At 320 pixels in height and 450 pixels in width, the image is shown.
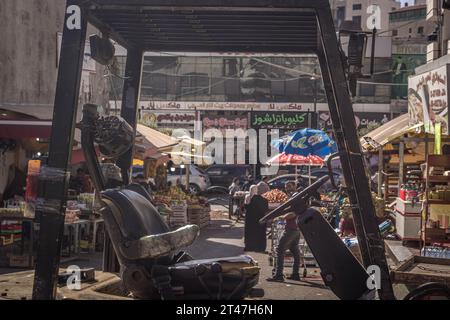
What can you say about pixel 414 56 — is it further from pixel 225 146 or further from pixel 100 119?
pixel 100 119

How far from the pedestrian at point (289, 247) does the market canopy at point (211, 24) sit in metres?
4.93

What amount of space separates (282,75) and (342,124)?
2043 inches

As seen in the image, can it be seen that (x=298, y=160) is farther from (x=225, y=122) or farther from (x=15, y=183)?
(x=225, y=122)

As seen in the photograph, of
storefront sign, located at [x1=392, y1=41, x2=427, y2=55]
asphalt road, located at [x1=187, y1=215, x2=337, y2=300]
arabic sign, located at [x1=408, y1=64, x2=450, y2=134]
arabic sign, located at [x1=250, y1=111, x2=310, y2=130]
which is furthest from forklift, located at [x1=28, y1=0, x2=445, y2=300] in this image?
storefront sign, located at [x1=392, y1=41, x2=427, y2=55]

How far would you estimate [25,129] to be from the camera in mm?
13969

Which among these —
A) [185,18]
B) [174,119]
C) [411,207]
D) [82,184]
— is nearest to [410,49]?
[174,119]

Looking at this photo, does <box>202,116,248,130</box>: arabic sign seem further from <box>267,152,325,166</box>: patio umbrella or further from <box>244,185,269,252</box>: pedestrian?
<box>244,185,269,252</box>: pedestrian

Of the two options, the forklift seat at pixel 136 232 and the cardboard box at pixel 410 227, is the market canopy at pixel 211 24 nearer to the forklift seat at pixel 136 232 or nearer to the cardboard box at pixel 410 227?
the forklift seat at pixel 136 232

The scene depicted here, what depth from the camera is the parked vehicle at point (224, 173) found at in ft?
136

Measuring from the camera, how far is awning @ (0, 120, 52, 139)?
547 inches

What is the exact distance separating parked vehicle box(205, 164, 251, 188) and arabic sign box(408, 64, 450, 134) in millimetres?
23773

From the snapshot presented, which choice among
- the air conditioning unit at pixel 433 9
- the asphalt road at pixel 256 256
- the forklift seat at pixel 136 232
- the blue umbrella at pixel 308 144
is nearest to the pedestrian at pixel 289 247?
the asphalt road at pixel 256 256
